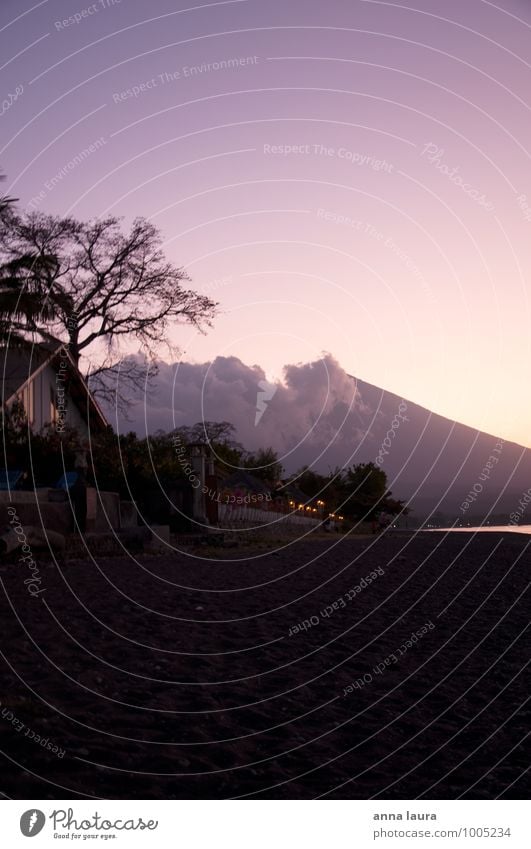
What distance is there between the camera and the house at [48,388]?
31.6 meters

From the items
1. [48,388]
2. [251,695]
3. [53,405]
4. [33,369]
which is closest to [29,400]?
[33,369]

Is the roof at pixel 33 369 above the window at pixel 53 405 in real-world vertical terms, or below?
above

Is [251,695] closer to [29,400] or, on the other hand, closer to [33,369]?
[33,369]

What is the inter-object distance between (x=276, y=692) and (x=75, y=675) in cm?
167

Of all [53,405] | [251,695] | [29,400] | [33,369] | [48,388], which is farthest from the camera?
[53,405]

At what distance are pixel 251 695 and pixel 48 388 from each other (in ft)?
102

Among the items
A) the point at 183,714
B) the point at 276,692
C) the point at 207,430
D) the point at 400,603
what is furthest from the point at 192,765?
the point at 207,430

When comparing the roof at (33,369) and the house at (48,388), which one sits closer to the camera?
the roof at (33,369)

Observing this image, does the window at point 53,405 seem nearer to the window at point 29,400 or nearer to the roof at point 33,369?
the roof at point 33,369

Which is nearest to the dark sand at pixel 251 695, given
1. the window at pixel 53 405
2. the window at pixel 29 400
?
the window at pixel 29 400

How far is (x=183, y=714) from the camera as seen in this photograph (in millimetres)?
6531

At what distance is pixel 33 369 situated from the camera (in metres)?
32.9

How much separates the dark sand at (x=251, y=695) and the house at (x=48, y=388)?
61.8 ft
